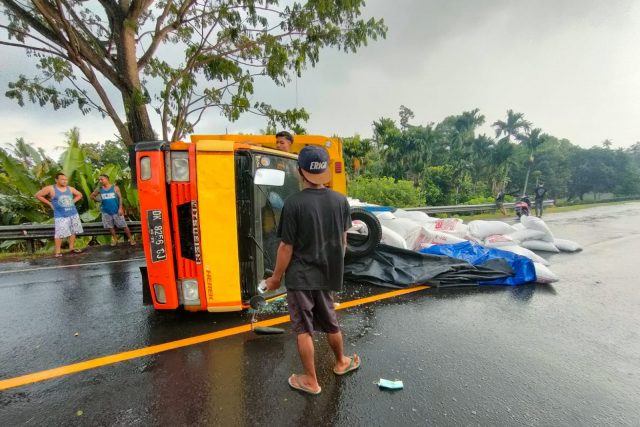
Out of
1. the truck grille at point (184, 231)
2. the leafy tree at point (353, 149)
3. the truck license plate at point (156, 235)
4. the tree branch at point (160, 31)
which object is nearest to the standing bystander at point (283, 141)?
the truck grille at point (184, 231)

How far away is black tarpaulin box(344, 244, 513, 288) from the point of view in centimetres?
466

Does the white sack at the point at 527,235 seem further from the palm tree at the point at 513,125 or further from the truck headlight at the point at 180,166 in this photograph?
the palm tree at the point at 513,125

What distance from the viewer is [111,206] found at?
25.7 feet

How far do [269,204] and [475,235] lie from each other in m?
4.62

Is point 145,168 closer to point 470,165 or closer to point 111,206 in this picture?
point 111,206

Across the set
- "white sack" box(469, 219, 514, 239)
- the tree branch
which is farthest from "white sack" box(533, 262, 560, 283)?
the tree branch

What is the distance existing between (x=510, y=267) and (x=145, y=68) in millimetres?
11576

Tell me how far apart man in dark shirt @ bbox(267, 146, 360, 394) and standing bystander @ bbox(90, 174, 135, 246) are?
288 inches

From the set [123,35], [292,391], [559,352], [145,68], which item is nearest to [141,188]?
[292,391]

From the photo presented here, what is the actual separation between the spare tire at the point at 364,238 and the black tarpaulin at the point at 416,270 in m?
0.13

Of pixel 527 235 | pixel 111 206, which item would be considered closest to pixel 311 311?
pixel 527 235

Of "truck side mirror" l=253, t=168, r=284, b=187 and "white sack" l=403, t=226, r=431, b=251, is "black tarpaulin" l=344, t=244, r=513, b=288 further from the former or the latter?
"truck side mirror" l=253, t=168, r=284, b=187

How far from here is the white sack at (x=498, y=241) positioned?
570 cm

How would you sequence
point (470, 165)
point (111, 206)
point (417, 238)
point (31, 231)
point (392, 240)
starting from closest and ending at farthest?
point (392, 240), point (417, 238), point (31, 231), point (111, 206), point (470, 165)
